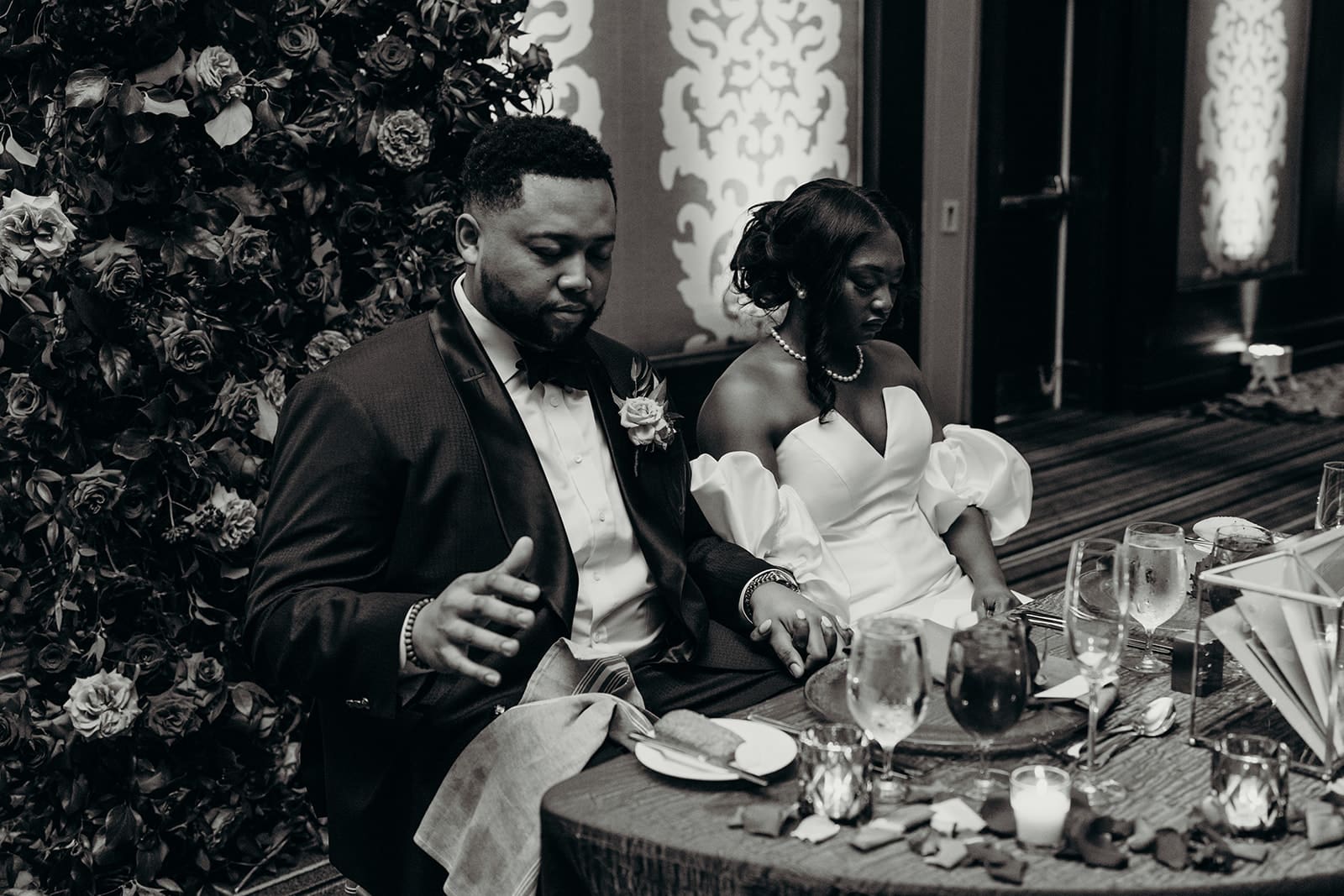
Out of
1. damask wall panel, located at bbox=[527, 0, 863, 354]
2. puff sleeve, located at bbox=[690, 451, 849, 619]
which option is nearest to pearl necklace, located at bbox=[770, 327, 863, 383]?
puff sleeve, located at bbox=[690, 451, 849, 619]

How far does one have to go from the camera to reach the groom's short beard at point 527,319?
2.09 metres

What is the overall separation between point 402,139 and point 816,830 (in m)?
1.86

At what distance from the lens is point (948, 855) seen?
1.27 metres

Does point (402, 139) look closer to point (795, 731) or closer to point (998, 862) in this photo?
point (795, 731)

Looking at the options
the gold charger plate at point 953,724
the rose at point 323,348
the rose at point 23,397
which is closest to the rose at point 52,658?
the rose at point 23,397

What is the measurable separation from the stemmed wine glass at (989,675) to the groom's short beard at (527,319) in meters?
0.90

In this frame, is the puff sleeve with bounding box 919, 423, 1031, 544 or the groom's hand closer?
the groom's hand

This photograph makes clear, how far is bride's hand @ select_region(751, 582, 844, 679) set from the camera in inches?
79.6

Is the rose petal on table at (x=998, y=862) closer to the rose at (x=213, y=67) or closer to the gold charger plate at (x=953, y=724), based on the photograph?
the gold charger plate at (x=953, y=724)

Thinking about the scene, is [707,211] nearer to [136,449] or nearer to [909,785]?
[136,449]

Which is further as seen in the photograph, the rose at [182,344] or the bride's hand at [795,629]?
the rose at [182,344]

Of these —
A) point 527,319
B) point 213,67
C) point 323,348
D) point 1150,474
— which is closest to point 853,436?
point 527,319

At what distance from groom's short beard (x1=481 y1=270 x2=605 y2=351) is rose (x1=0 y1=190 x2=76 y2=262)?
813mm

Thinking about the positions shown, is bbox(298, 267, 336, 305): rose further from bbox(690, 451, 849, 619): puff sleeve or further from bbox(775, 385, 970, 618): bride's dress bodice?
bbox(775, 385, 970, 618): bride's dress bodice
